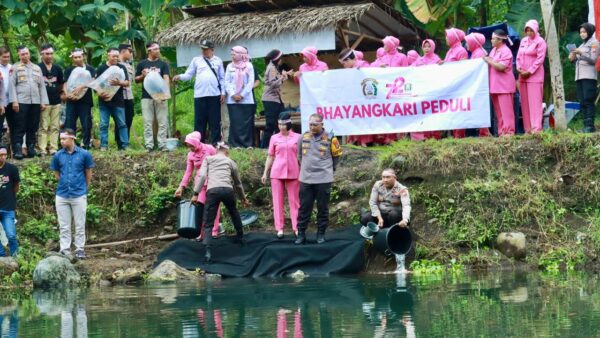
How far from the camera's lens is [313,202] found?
639 inches

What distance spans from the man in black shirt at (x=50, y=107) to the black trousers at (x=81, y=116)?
27 cm

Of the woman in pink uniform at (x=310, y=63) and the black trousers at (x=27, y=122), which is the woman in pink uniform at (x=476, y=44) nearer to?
the woman in pink uniform at (x=310, y=63)

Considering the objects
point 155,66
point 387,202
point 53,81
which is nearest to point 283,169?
point 387,202

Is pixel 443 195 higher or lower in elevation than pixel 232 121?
lower

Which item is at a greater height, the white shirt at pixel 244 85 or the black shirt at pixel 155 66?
the black shirt at pixel 155 66

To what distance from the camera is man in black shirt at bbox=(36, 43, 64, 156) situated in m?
19.0

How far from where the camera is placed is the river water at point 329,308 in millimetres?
10625

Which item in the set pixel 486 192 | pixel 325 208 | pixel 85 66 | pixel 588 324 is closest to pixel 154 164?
pixel 85 66

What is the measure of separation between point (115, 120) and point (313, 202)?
482 centimetres

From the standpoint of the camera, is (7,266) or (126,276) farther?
(7,266)

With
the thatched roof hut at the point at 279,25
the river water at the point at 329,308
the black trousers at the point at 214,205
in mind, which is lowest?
the river water at the point at 329,308

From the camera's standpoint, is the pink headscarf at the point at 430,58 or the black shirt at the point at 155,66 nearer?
the pink headscarf at the point at 430,58

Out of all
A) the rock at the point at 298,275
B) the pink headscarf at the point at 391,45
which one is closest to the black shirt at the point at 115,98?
the pink headscarf at the point at 391,45

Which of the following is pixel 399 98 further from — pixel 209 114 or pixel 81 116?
pixel 81 116
